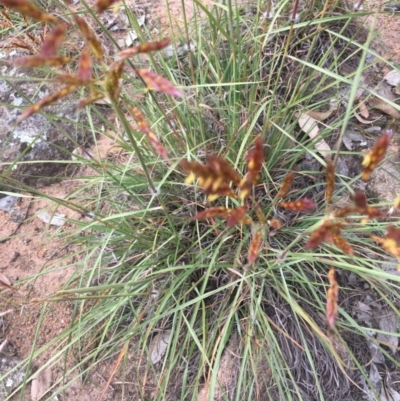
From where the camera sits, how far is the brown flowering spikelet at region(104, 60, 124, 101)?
586mm

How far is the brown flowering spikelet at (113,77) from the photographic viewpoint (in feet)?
1.92

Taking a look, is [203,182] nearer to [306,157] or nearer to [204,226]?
[204,226]

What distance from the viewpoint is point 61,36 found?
510 mm

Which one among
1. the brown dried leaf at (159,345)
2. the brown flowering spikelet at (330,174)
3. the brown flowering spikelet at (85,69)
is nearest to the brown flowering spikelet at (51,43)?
the brown flowering spikelet at (85,69)

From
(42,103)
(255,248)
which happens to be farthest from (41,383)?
(42,103)

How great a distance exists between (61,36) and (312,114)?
1229 millimetres

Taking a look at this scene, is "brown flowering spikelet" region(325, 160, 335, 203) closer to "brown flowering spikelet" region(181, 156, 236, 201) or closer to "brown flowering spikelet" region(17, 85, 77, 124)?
"brown flowering spikelet" region(181, 156, 236, 201)

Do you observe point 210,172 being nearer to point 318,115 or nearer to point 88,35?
point 88,35

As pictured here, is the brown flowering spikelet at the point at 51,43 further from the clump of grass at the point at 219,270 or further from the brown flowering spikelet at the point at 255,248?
the clump of grass at the point at 219,270

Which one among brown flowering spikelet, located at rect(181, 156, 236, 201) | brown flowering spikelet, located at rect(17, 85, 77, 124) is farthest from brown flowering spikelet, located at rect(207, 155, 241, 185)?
brown flowering spikelet, located at rect(17, 85, 77, 124)

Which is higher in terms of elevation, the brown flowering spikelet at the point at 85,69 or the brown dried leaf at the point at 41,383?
the brown flowering spikelet at the point at 85,69

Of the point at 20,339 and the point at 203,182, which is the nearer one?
the point at 203,182

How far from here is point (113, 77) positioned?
1.96 feet

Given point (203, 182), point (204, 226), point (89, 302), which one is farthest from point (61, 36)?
point (89, 302)
